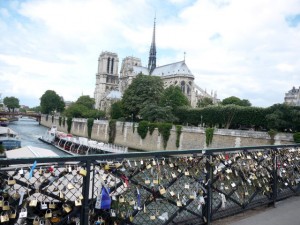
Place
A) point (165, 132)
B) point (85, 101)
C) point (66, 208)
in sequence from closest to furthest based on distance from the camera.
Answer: point (66, 208) → point (165, 132) → point (85, 101)

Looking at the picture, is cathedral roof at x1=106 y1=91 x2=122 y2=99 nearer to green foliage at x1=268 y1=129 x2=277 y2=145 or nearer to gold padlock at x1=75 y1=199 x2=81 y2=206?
green foliage at x1=268 y1=129 x2=277 y2=145

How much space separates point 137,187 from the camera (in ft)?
12.2

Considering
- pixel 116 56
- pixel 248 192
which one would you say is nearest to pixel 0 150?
pixel 248 192

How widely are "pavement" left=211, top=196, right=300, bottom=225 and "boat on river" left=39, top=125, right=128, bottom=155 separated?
75.5 ft

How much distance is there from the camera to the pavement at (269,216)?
187 inches

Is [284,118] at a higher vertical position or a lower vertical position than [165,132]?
higher

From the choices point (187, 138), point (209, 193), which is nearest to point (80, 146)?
point (187, 138)

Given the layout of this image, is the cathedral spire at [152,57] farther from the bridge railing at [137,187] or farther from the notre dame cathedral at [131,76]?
the bridge railing at [137,187]

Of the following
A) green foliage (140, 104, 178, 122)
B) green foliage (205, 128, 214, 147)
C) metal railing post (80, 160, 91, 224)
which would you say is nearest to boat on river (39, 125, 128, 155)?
green foliage (140, 104, 178, 122)

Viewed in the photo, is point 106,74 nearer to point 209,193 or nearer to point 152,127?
point 152,127

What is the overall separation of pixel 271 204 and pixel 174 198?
2723 mm

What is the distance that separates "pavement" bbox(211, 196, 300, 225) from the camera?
15.6 ft

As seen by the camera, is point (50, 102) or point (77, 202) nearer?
point (77, 202)

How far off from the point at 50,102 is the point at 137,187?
90666 mm
